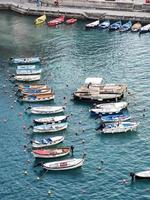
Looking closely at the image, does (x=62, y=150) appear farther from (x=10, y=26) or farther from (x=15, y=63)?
(x=10, y=26)

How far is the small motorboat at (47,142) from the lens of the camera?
356 ft

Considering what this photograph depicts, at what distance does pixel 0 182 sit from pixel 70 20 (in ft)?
277

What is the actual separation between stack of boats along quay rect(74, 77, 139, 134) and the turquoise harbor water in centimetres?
154

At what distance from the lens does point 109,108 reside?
120812 millimetres

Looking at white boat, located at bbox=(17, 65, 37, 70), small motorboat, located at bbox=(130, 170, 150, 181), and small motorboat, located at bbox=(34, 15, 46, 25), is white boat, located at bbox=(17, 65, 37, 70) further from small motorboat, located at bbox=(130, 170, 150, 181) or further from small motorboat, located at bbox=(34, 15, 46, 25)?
small motorboat, located at bbox=(130, 170, 150, 181)

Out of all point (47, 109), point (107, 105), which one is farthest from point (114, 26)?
point (47, 109)

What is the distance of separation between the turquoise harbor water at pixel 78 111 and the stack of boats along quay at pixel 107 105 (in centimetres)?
154

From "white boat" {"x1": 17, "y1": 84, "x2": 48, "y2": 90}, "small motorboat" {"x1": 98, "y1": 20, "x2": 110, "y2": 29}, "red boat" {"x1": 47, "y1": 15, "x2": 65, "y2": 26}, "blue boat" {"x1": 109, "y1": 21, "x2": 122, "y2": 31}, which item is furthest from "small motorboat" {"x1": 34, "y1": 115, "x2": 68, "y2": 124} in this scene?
"red boat" {"x1": 47, "y1": 15, "x2": 65, "y2": 26}

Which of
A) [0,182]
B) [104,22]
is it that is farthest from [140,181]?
[104,22]

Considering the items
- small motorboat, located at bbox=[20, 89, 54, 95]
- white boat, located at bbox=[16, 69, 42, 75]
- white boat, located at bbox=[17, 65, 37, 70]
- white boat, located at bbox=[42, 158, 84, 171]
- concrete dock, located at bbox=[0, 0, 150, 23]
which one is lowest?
white boat, located at bbox=[42, 158, 84, 171]

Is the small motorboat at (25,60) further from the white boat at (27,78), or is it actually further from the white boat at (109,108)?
the white boat at (109,108)

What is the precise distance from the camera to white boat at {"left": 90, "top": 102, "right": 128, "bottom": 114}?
120 m

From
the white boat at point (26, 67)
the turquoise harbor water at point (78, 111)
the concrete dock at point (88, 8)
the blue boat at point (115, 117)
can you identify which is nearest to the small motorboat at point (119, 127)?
the turquoise harbor water at point (78, 111)

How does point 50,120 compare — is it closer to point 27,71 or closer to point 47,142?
point 47,142
